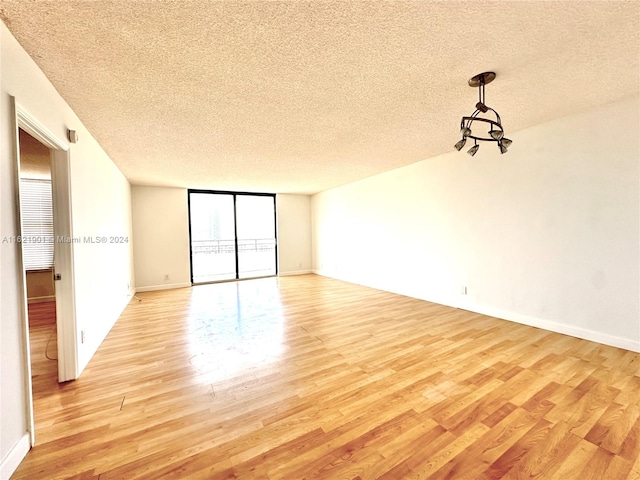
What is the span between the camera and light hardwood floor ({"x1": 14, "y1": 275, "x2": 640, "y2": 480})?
128 cm

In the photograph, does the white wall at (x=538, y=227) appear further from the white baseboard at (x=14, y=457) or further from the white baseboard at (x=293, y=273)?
the white baseboard at (x=14, y=457)

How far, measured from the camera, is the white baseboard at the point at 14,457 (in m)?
1.18

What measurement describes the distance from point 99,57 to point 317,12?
1.38m

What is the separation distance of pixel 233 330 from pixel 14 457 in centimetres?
191

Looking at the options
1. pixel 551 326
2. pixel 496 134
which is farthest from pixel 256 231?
pixel 551 326

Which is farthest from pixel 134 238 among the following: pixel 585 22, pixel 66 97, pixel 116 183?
pixel 585 22

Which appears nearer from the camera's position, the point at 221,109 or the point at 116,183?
the point at 221,109

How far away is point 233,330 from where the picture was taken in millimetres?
3107

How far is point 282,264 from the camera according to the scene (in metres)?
6.98

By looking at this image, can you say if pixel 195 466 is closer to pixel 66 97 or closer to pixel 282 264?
pixel 66 97

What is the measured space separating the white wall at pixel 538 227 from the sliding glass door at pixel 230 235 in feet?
12.5

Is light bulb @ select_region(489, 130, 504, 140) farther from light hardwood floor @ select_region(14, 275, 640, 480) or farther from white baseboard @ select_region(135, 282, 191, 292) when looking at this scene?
white baseboard @ select_region(135, 282, 191, 292)

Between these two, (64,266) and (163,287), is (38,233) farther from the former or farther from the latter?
(64,266)

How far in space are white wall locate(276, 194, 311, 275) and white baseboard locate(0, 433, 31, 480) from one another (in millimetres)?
5614
